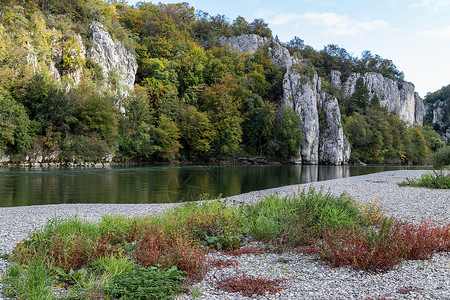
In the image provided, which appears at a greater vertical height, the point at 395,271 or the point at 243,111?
the point at 243,111

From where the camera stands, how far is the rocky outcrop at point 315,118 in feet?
238

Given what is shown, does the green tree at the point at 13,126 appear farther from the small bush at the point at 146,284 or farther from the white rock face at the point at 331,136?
the white rock face at the point at 331,136

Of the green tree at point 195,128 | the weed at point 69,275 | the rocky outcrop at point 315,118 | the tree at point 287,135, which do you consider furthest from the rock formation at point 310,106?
the weed at point 69,275

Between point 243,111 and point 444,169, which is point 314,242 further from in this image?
point 243,111

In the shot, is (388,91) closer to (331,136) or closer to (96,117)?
(331,136)

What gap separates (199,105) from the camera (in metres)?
67.2

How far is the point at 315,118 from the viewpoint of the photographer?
7338 cm

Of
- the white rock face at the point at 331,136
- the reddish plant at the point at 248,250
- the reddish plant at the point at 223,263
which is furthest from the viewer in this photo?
the white rock face at the point at 331,136

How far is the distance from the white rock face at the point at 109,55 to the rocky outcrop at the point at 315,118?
37.1 metres

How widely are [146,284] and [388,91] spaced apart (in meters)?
122

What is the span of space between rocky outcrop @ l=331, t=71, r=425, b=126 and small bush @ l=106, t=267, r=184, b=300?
105 metres

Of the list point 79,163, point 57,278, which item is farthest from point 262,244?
point 79,163

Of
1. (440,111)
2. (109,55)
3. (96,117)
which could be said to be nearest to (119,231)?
(96,117)

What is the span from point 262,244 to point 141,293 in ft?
12.5
